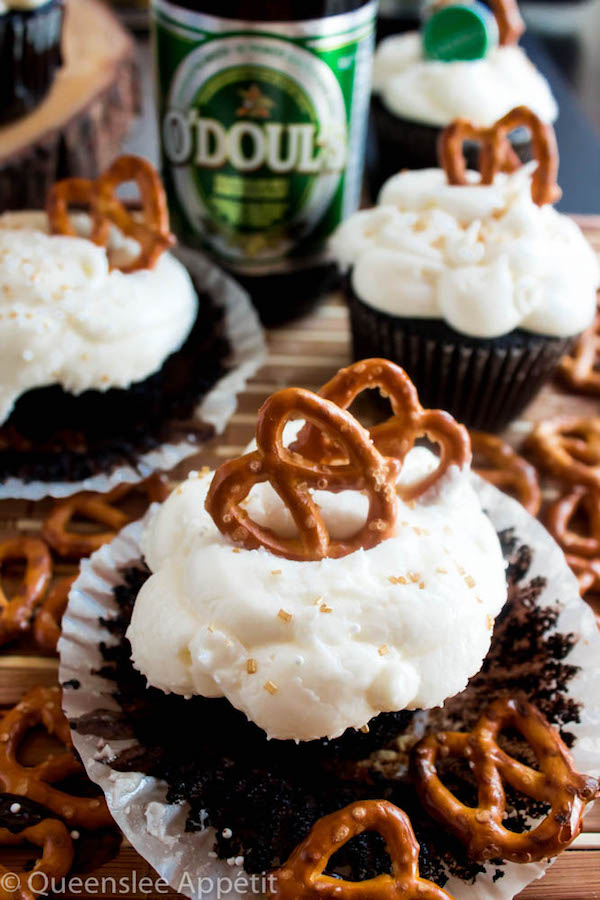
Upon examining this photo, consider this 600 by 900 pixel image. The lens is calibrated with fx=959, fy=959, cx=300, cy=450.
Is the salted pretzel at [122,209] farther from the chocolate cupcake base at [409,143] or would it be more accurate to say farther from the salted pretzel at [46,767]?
the chocolate cupcake base at [409,143]

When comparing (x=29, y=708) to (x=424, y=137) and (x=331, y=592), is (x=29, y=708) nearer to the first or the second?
(x=331, y=592)

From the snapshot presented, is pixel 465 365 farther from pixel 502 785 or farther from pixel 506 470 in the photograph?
pixel 502 785

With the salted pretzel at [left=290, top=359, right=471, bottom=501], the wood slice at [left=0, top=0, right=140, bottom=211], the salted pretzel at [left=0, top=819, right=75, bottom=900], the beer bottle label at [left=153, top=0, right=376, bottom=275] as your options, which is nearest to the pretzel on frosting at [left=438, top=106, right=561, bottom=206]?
the beer bottle label at [left=153, top=0, right=376, bottom=275]

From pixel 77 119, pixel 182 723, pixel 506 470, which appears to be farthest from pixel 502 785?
pixel 77 119

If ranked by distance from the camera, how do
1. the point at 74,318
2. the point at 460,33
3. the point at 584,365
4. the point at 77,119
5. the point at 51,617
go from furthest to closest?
the point at 77,119, the point at 460,33, the point at 584,365, the point at 74,318, the point at 51,617

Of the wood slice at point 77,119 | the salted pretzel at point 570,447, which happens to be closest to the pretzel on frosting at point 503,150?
the salted pretzel at point 570,447

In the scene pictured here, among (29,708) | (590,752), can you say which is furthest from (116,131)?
(590,752)
